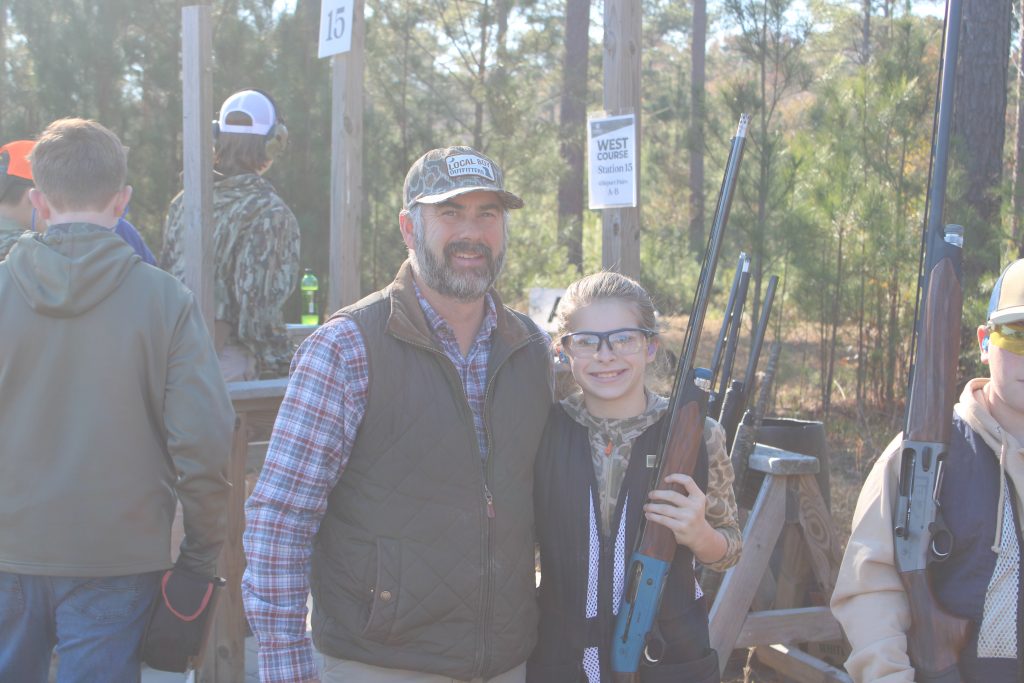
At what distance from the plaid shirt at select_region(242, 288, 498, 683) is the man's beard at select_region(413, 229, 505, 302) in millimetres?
253

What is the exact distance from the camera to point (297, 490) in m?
2.33

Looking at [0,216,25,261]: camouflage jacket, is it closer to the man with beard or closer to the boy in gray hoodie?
the boy in gray hoodie

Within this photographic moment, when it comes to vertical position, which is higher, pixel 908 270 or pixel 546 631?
pixel 908 270

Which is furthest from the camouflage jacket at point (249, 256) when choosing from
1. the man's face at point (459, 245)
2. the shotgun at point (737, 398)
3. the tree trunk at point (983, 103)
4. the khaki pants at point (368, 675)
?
the tree trunk at point (983, 103)

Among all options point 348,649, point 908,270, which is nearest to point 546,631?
point 348,649

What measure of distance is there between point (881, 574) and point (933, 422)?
1.27ft

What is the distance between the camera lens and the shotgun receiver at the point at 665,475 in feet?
8.20

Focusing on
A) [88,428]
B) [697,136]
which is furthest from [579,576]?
[697,136]

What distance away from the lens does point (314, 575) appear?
2453 millimetres

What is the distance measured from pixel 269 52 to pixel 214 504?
9.20 m

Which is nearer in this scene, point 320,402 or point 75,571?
point 320,402

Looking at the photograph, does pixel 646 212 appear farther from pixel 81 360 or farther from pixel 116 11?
pixel 81 360

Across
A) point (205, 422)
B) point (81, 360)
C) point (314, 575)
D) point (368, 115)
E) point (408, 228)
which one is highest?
point (368, 115)

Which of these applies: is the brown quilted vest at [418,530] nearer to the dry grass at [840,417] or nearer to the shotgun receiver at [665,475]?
the shotgun receiver at [665,475]
